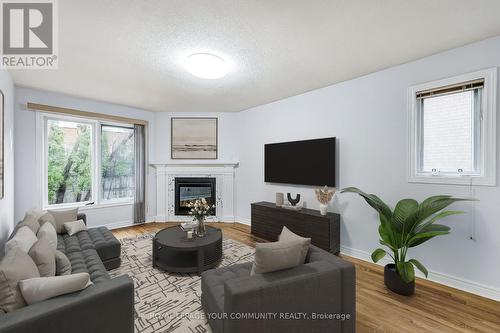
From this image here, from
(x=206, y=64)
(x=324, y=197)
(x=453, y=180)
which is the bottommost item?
(x=324, y=197)

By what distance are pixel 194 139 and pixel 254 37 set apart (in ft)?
11.6

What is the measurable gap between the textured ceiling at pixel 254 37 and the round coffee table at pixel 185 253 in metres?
2.32

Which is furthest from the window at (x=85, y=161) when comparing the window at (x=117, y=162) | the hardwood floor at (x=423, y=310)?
the hardwood floor at (x=423, y=310)

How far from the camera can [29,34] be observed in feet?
7.14

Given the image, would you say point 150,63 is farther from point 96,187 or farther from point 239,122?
point 96,187

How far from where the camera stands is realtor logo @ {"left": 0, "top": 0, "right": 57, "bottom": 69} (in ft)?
6.05

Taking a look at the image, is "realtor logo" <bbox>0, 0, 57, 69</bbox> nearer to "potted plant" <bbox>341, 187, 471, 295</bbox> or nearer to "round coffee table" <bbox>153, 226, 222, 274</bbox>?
"round coffee table" <bbox>153, 226, 222, 274</bbox>

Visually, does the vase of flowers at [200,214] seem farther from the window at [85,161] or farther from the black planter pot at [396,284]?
the window at [85,161]

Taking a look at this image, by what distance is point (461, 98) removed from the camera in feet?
8.30

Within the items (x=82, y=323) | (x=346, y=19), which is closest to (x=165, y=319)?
(x=82, y=323)

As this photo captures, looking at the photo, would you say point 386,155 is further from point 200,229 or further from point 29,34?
point 29,34

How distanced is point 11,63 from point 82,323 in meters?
3.34

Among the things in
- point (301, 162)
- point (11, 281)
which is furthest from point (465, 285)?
point (11, 281)

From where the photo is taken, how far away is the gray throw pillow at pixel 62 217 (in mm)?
3160
